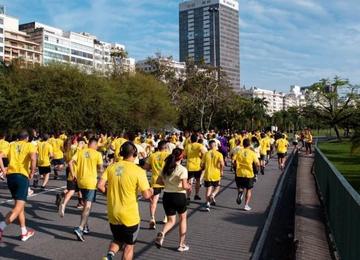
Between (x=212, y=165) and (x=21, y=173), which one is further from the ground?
(x=21, y=173)

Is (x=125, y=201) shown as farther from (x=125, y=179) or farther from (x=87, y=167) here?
(x=87, y=167)

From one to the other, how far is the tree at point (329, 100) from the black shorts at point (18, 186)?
60.7 m

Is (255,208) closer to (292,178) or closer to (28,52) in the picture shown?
(292,178)

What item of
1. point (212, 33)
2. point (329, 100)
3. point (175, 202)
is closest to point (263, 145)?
point (175, 202)

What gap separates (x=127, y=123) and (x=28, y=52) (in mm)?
66534

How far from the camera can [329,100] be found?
221 ft

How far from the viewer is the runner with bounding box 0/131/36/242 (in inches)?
321

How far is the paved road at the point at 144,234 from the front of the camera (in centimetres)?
747

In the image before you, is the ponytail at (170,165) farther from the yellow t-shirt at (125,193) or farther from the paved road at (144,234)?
the yellow t-shirt at (125,193)

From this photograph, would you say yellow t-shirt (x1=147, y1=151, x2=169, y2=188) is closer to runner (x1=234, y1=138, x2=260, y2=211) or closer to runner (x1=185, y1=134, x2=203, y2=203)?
runner (x1=234, y1=138, x2=260, y2=211)

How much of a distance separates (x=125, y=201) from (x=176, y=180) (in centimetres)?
203

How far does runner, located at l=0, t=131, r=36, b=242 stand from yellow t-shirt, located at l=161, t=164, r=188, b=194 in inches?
98.6

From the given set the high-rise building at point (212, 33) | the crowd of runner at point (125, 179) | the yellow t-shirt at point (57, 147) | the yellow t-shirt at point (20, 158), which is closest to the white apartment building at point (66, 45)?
the high-rise building at point (212, 33)

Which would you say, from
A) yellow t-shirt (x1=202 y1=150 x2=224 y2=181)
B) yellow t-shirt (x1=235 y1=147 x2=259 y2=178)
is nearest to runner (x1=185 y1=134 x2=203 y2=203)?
yellow t-shirt (x1=202 y1=150 x2=224 y2=181)
